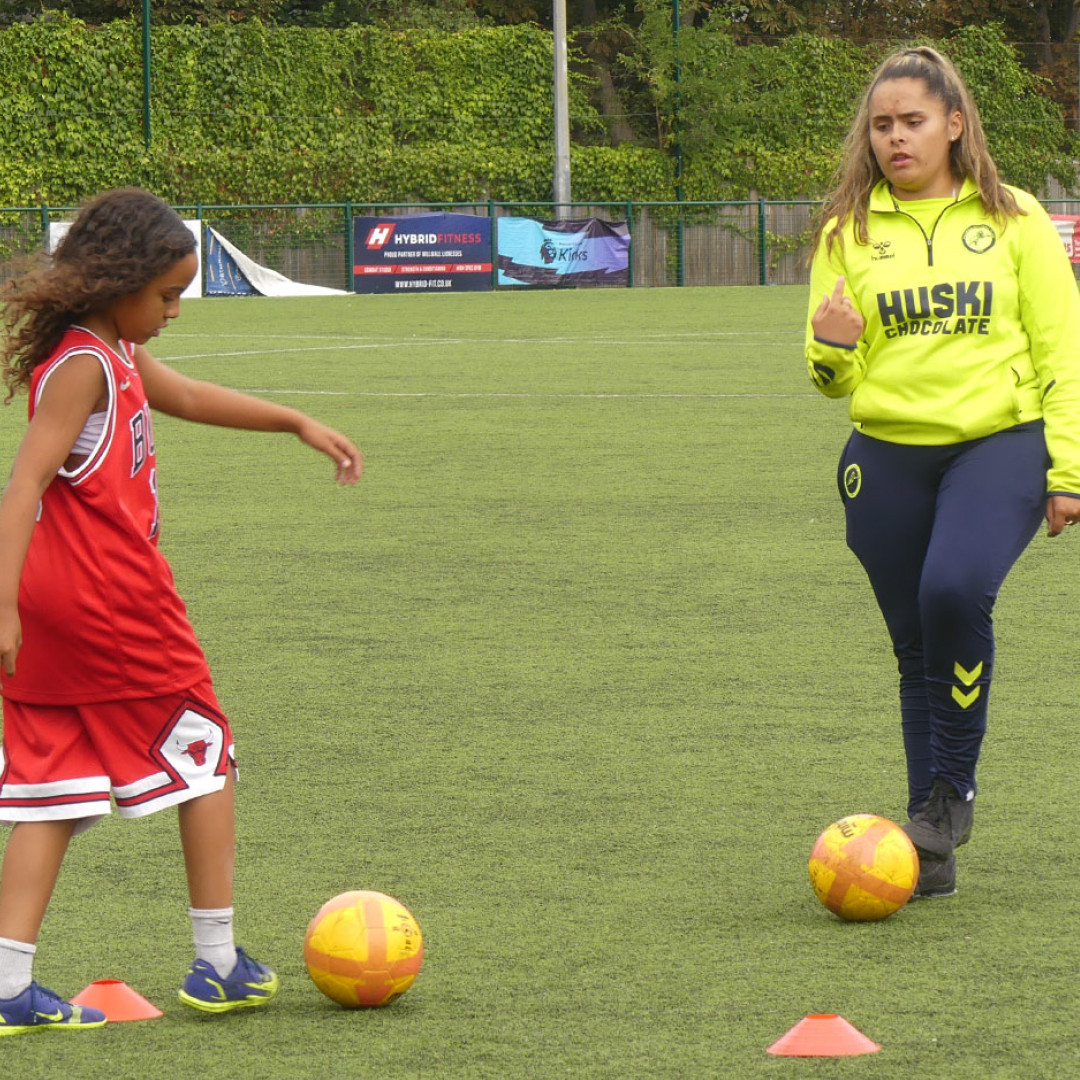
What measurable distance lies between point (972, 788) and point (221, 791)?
6.00 ft

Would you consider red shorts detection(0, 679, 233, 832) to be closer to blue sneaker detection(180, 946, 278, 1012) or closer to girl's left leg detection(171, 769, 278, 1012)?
girl's left leg detection(171, 769, 278, 1012)

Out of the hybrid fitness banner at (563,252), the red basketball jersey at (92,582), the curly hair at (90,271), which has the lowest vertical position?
the hybrid fitness banner at (563,252)

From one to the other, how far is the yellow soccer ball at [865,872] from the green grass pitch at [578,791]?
0.07m

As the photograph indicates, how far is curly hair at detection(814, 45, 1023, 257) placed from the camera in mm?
4762

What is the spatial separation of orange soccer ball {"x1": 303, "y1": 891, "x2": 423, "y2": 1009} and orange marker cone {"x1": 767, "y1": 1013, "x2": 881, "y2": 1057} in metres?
0.73

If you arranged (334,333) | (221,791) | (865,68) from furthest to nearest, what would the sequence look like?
(865,68)
(334,333)
(221,791)

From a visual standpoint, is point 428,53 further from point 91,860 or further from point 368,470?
point 91,860

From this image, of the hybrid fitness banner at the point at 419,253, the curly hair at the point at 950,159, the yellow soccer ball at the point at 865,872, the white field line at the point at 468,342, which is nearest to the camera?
the yellow soccer ball at the point at 865,872

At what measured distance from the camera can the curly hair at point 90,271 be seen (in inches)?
151

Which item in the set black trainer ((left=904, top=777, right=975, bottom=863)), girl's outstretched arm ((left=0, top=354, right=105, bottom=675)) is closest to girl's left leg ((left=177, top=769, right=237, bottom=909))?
girl's outstretched arm ((left=0, top=354, right=105, bottom=675))

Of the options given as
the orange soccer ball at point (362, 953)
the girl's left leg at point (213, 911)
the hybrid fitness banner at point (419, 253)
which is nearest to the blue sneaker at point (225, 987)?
the girl's left leg at point (213, 911)

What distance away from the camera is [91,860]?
500 centimetres

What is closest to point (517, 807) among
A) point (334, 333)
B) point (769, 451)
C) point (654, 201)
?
point (769, 451)

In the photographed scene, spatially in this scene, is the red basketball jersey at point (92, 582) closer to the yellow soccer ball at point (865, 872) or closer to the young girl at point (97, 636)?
the young girl at point (97, 636)
